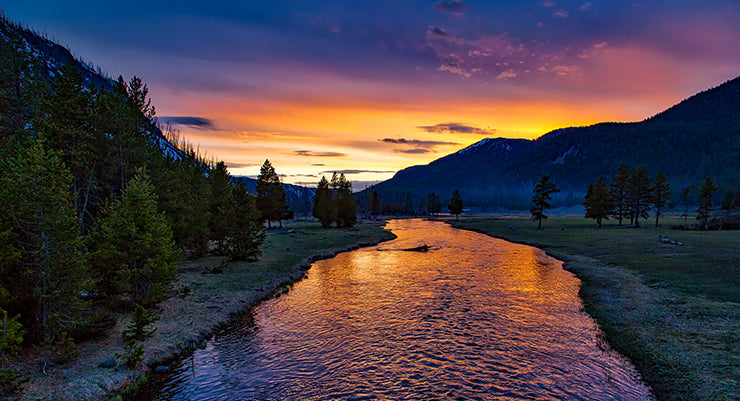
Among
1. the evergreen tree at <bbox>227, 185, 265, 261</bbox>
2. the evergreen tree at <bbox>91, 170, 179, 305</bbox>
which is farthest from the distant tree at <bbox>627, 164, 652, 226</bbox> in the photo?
the evergreen tree at <bbox>91, 170, 179, 305</bbox>

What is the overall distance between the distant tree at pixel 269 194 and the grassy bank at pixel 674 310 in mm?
69718

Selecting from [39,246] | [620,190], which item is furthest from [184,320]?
[620,190]

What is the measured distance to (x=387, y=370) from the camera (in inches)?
664

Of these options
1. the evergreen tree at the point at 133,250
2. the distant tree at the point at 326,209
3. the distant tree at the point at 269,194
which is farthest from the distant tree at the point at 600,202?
the evergreen tree at the point at 133,250

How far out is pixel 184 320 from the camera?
2256cm

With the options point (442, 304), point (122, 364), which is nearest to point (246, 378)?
point (122, 364)

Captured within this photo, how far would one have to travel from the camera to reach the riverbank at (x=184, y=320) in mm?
13875

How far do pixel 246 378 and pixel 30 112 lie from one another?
1221 inches

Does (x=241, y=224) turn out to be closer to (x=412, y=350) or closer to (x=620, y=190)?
(x=412, y=350)

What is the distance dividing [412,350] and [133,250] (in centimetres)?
1818

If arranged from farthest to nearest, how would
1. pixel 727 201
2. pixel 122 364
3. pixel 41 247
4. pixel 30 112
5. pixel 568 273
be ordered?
pixel 727 201, pixel 568 273, pixel 30 112, pixel 122 364, pixel 41 247

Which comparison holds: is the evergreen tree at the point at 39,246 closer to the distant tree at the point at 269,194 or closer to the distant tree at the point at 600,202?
the distant tree at the point at 269,194

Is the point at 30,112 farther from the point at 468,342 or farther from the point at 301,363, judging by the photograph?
the point at 468,342

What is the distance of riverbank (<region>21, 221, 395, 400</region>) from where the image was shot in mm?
13875
